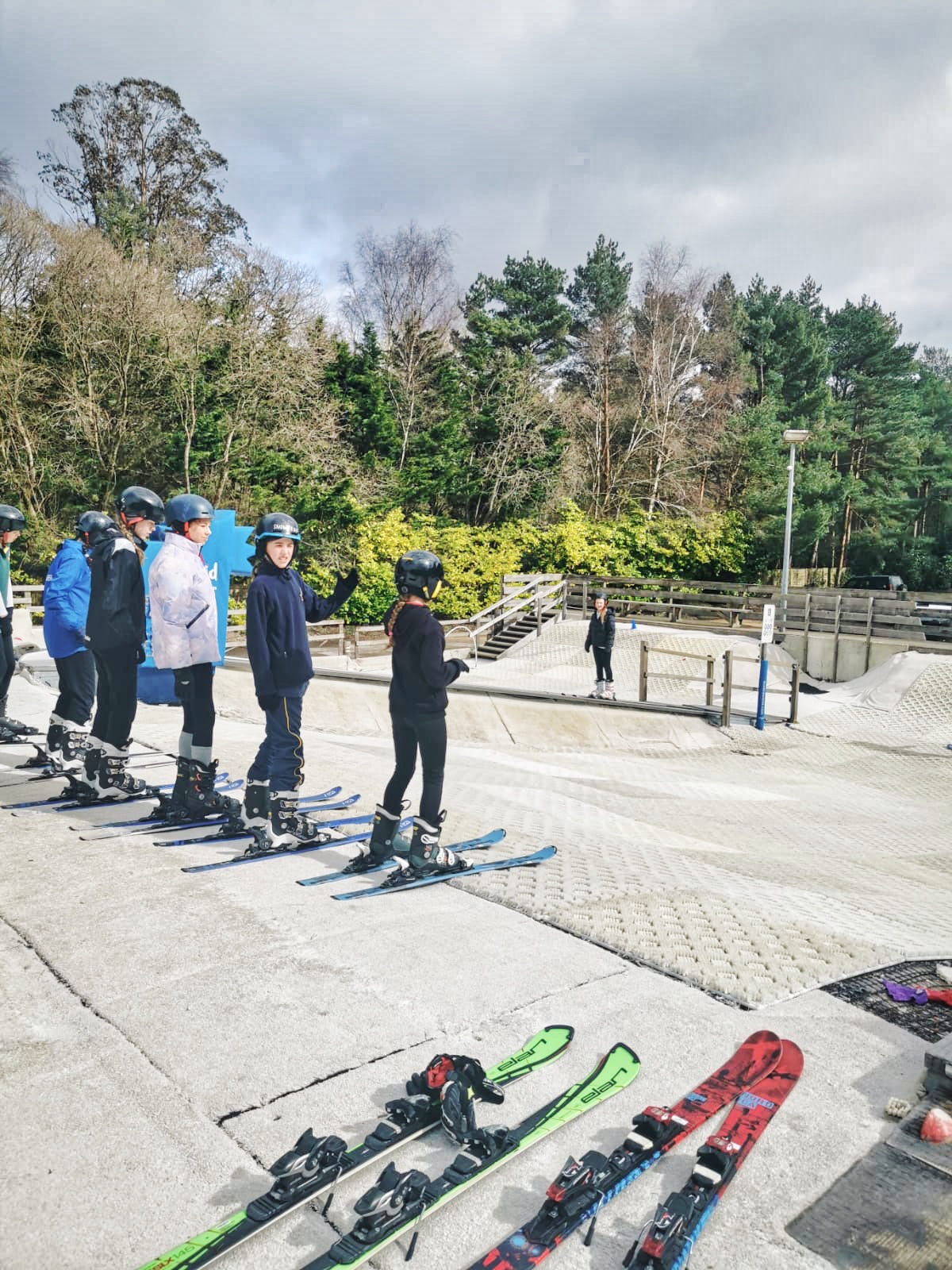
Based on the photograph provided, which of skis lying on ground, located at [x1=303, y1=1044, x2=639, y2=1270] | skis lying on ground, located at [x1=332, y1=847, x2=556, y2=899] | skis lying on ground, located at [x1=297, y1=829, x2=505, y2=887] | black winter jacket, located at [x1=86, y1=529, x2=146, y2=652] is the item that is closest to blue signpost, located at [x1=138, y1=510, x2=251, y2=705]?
black winter jacket, located at [x1=86, y1=529, x2=146, y2=652]

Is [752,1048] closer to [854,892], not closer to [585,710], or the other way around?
[854,892]

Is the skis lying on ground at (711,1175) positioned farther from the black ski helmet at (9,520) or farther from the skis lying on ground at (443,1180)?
the black ski helmet at (9,520)

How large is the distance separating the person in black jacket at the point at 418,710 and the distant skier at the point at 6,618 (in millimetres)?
4392

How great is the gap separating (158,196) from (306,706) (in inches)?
1264

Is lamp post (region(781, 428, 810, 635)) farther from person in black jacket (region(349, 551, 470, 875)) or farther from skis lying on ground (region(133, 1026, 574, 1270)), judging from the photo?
skis lying on ground (region(133, 1026, 574, 1270))

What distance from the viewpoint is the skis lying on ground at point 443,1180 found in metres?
2.07

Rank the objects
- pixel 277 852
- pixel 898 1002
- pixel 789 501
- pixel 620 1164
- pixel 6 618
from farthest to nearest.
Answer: pixel 789 501 → pixel 6 618 → pixel 277 852 → pixel 898 1002 → pixel 620 1164

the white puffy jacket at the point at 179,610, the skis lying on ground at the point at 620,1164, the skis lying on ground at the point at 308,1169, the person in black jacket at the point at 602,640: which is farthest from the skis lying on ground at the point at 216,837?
the person in black jacket at the point at 602,640

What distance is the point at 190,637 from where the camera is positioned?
548 centimetres

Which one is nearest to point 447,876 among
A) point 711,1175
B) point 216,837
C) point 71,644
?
point 216,837

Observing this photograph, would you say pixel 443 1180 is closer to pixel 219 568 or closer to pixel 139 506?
pixel 139 506

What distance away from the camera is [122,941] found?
379 centimetres

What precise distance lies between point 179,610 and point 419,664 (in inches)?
73.0

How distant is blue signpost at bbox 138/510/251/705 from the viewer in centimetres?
706
